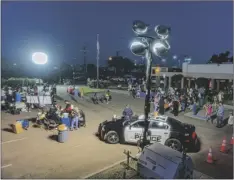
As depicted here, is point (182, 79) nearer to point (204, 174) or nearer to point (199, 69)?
point (199, 69)

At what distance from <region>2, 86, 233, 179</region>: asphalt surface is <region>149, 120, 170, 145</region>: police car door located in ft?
3.72

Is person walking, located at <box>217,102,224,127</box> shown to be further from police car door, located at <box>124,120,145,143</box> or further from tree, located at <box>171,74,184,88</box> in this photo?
tree, located at <box>171,74,184,88</box>

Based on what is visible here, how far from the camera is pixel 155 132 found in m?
12.2

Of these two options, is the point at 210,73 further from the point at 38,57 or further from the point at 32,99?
the point at 32,99

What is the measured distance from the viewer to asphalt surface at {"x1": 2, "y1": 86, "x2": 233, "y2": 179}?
376 inches

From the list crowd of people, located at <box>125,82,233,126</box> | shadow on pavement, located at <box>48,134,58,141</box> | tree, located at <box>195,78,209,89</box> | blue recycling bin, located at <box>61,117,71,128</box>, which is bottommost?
shadow on pavement, located at <box>48,134,58,141</box>

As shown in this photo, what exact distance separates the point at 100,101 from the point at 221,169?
18.0m

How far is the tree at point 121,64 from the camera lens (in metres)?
105

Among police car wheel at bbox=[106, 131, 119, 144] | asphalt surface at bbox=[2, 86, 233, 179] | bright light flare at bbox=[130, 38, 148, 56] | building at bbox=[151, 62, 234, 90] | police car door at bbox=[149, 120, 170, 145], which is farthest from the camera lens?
building at bbox=[151, 62, 234, 90]

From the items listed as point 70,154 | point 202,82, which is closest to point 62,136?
point 70,154

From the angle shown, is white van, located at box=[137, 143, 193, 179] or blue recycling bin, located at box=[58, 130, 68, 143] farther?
blue recycling bin, located at box=[58, 130, 68, 143]

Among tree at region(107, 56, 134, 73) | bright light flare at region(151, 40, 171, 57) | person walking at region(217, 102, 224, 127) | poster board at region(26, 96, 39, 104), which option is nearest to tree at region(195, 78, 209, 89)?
person walking at region(217, 102, 224, 127)

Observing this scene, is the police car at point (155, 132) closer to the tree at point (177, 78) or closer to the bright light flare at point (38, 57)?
the bright light flare at point (38, 57)

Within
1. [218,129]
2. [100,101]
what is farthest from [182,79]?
[218,129]
